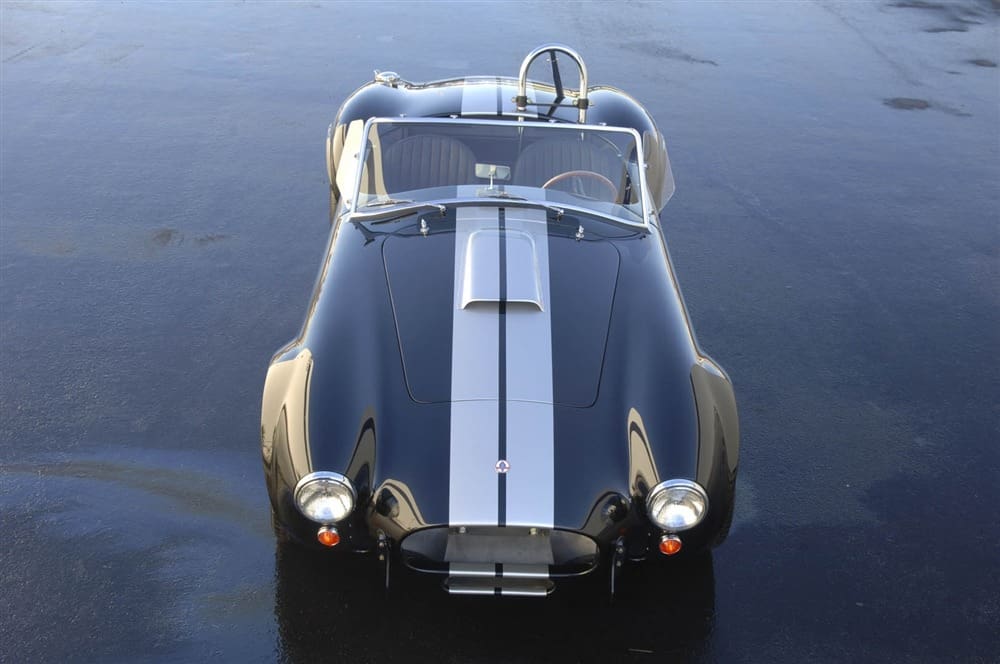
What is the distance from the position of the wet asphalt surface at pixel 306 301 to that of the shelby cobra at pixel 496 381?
1.61ft

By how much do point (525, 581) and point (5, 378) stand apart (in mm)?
3390

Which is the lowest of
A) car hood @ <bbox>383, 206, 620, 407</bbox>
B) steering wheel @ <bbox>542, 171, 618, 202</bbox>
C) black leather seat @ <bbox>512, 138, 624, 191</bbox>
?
car hood @ <bbox>383, 206, 620, 407</bbox>

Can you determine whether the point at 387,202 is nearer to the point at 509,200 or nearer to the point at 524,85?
the point at 509,200

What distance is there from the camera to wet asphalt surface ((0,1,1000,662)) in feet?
12.5

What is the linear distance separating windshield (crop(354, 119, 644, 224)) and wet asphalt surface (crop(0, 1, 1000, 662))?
1.28 meters

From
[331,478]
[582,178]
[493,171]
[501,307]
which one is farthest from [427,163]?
[331,478]

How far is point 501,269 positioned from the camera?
4.24m

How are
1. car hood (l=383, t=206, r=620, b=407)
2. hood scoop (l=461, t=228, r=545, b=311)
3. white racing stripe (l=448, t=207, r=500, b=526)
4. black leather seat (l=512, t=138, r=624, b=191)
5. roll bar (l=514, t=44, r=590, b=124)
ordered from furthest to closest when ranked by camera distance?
1. roll bar (l=514, t=44, r=590, b=124)
2. black leather seat (l=512, t=138, r=624, b=191)
3. hood scoop (l=461, t=228, r=545, b=311)
4. car hood (l=383, t=206, r=620, b=407)
5. white racing stripe (l=448, t=207, r=500, b=526)

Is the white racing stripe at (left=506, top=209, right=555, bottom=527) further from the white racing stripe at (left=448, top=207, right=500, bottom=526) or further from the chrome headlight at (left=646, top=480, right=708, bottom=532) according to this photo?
the chrome headlight at (left=646, top=480, right=708, bottom=532)

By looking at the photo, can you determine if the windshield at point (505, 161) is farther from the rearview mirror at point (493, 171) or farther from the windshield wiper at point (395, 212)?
the windshield wiper at point (395, 212)

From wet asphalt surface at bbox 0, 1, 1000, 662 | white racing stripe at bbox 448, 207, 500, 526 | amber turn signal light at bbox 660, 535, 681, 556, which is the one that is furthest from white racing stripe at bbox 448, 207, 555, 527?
wet asphalt surface at bbox 0, 1, 1000, 662

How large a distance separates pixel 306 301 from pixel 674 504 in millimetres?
3265

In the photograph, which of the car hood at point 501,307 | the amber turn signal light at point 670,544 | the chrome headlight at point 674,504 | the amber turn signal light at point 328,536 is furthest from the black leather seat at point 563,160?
the amber turn signal light at point 328,536

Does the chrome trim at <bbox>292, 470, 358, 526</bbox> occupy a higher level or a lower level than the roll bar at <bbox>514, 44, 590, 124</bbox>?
lower
